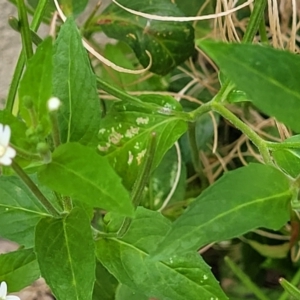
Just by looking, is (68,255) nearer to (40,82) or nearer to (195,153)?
(40,82)

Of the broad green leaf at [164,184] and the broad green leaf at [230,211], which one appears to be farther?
the broad green leaf at [164,184]

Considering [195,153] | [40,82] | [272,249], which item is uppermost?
[40,82]

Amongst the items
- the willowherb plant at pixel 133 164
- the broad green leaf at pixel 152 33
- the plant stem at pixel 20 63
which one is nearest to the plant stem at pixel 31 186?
the willowherb plant at pixel 133 164

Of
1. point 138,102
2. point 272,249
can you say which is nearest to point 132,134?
point 138,102

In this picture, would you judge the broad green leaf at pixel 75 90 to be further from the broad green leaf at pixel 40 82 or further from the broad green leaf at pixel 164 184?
the broad green leaf at pixel 164 184

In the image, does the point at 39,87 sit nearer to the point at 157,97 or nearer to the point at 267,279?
the point at 157,97

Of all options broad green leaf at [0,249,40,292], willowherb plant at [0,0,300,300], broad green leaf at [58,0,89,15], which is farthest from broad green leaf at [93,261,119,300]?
broad green leaf at [58,0,89,15]

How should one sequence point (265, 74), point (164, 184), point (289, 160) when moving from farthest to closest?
point (164, 184), point (289, 160), point (265, 74)

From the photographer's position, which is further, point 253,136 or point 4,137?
point 253,136
